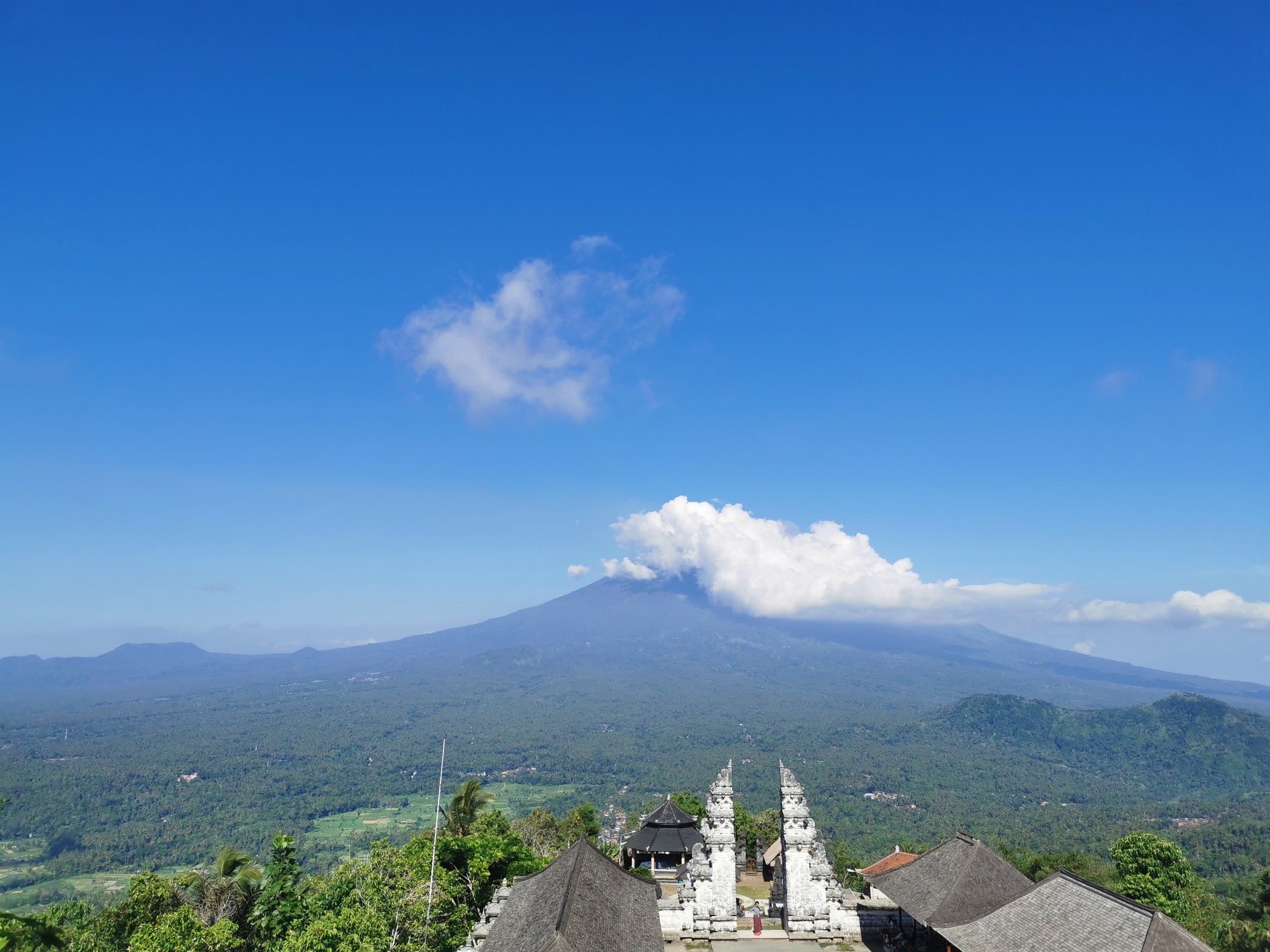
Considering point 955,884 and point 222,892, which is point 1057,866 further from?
point 222,892

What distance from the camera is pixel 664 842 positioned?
85.8ft

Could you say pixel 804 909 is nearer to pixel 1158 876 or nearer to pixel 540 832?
pixel 1158 876

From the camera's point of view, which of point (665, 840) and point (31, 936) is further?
point (665, 840)

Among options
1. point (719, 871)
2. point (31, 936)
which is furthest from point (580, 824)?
point (31, 936)

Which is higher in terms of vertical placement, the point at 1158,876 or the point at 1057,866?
the point at 1158,876

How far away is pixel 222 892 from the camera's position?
19.5 meters

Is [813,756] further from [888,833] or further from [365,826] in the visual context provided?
[365,826]

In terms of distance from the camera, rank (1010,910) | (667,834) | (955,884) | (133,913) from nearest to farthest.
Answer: (1010,910)
(955,884)
(133,913)
(667,834)

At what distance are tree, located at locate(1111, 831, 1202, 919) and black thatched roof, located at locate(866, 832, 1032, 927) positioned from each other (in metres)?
9.71

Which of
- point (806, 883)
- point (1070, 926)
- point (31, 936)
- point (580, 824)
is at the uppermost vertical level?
point (31, 936)

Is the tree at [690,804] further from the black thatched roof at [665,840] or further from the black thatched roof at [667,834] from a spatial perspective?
the black thatched roof at [665,840]

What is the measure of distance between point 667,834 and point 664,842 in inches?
16.7

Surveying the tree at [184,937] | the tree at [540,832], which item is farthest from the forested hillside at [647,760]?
the tree at [184,937]

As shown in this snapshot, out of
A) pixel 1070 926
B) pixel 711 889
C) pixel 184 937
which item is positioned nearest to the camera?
pixel 1070 926
